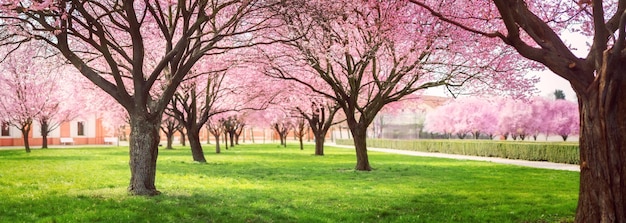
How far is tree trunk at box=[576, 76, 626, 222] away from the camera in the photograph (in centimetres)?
654

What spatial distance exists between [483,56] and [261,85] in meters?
11.6

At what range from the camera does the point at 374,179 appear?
52.5 ft

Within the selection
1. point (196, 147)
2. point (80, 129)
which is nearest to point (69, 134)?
point (80, 129)

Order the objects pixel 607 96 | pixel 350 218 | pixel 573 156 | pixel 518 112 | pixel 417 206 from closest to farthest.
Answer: pixel 607 96 → pixel 350 218 → pixel 417 206 → pixel 573 156 → pixel 518 112

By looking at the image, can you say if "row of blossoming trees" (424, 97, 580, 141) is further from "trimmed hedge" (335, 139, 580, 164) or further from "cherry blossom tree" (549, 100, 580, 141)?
"trimmed hedge" (335, 139, 580, 164)

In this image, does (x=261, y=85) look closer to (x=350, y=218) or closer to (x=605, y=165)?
(x=350, y=218)

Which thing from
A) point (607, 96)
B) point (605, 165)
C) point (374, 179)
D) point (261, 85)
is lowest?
point (374, 179)

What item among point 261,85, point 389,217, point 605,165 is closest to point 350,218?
point 389,217

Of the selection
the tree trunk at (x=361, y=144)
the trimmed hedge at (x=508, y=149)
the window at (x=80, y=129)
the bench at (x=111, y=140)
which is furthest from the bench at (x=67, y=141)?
the tree trunk at (x=361, y=144)

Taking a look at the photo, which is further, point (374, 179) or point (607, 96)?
point (374, 179)

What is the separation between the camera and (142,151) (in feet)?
36.2

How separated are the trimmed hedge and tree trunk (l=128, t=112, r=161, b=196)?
19.6 metres

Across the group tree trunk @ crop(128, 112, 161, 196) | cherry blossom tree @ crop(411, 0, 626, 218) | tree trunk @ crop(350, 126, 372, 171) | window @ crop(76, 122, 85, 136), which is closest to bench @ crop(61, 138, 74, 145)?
window @ crop(76, 122, 85, 136)

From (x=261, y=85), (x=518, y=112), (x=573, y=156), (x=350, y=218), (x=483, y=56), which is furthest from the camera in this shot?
(x=518, y=112)
